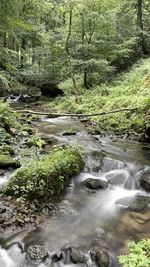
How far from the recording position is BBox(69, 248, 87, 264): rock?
5290 mm

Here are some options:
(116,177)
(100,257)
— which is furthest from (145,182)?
(100,257)

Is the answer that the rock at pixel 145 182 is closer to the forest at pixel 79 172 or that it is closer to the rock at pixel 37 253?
the forest at pixel 79 172

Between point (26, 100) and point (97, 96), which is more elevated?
point (97, 96)

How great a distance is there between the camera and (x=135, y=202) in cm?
764

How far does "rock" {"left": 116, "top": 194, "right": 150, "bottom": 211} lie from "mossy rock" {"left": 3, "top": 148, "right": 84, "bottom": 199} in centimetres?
157

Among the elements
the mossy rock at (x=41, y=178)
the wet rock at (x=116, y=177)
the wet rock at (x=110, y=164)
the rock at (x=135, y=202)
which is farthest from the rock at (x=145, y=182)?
the mossy rock at (x=41, y=178)

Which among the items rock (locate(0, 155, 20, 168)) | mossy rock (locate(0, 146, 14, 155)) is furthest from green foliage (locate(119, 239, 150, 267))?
mossy rock (locate(0, 146, 14, 155))

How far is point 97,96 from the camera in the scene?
19.9 m

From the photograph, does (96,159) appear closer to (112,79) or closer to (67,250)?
(67,250)

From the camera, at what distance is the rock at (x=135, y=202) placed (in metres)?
7.38

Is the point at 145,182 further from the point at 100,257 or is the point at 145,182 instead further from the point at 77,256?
the point at 77,256

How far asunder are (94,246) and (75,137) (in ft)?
25.1

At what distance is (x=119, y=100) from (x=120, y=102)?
14.2 inches

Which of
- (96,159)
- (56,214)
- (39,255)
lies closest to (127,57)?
(96,159)
